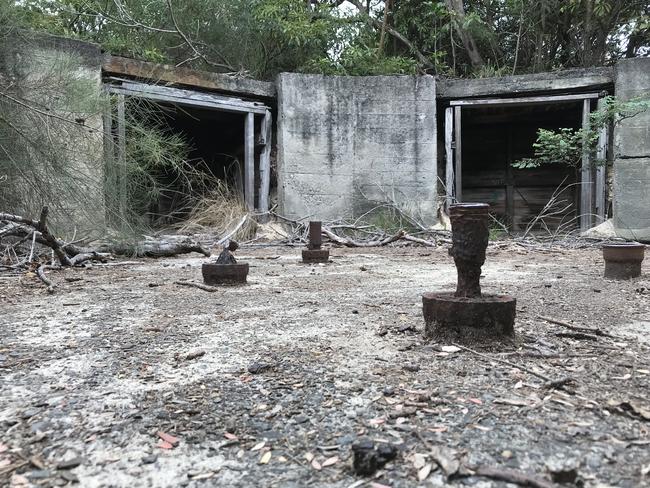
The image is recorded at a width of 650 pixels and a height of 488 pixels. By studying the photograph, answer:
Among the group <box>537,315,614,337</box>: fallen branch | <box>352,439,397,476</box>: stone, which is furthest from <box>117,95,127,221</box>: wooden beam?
<box>352,439,397,476</box>: stone

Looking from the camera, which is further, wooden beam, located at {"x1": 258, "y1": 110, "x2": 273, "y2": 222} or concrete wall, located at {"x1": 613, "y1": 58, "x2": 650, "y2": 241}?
wooden beam, located at {"x1": 258, "y1": 110, "x2": 273, "y2": 222}

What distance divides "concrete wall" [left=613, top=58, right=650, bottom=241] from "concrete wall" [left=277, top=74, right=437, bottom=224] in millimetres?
2895

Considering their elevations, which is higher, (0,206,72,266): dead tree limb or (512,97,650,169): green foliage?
(512,97,650,169): green foliage

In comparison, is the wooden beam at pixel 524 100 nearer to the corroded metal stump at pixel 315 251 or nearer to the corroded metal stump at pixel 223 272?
the corroded metal stump at pixel 315 251

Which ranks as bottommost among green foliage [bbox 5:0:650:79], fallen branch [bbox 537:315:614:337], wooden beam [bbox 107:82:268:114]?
fallen branch [bbox 537:315:614:337]

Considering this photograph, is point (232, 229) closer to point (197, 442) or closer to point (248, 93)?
point (248, 93)

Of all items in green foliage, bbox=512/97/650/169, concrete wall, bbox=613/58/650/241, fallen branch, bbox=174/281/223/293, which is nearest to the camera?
fallen branch, bbox=174/281/223/293

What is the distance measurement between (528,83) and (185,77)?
559 cm

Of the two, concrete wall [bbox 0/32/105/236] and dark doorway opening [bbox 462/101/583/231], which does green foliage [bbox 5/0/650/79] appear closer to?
dark doorway opening [bbox 462/101/583/231]

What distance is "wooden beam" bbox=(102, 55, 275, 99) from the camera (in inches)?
289

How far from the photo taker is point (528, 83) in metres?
8.81

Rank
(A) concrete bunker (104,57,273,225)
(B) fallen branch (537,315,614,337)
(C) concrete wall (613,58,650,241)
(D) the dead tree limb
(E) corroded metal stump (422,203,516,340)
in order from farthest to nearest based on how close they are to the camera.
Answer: (C) concrete wall (613,58,650,241) → (A) concrete bunker (104,57,273,225) → (D) the dead tree limb → (B) fallen branch (537,315,614,337) → (E) corroded metal stump (422,203,516,340)

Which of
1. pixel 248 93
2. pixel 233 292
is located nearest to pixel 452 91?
pixel 248 93

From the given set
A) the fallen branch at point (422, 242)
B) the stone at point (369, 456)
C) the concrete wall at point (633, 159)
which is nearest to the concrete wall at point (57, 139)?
the fallen branch at point (422, 242)
